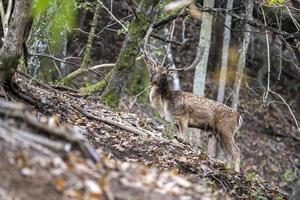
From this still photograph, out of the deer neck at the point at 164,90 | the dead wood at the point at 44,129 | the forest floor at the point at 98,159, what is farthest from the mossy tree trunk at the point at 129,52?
the dead wood at the point at 44,129

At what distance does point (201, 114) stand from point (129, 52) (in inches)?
100

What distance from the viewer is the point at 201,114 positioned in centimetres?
1378

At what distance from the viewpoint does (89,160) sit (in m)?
6.33

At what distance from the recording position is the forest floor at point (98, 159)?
19.1 feet

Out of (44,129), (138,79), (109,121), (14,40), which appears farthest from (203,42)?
(44,129)

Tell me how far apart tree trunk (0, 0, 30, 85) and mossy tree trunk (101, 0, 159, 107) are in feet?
10.4

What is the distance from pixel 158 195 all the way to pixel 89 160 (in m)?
0.73

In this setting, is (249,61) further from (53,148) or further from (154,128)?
(53,148)

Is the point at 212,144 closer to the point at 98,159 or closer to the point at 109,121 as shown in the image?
the point at 109,121

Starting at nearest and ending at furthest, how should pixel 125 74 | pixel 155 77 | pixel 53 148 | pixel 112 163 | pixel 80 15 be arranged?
1. pixel 53 148
2. pixel 112 163
3. pixel 125 74
4. pixel 155 77
5. pixel 80 15

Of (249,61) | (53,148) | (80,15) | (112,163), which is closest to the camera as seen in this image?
(53,148)

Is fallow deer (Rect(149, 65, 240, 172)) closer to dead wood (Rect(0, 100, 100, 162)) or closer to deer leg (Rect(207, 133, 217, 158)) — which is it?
deer leg (Rect(207, 133, 217, 158))

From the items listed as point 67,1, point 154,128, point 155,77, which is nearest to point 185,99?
point 155,77

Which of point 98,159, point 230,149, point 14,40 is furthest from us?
point 230,149
